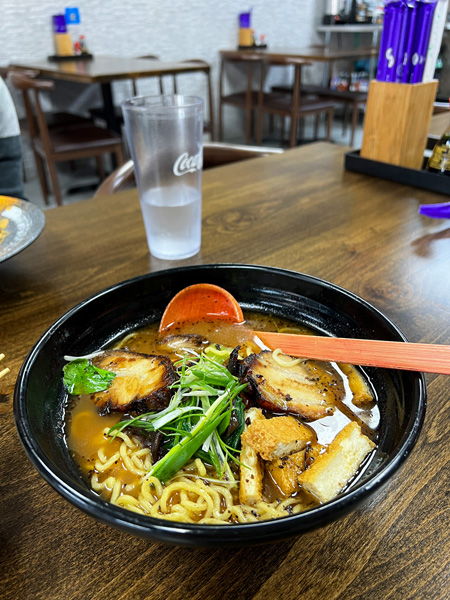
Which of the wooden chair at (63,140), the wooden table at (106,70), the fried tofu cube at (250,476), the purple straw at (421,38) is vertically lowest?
the wooden chair at (63,140)

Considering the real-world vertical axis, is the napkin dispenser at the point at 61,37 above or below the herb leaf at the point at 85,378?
above

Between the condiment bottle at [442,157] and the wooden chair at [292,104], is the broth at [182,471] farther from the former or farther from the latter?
the wooden chair at [292,104]

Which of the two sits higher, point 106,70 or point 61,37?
point 61,37

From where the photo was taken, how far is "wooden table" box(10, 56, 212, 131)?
3.57m

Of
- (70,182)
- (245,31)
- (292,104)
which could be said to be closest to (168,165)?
(292,104)

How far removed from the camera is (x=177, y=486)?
1.89 feet

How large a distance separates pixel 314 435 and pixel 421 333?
41 centimetres

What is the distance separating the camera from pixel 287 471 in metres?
0.59

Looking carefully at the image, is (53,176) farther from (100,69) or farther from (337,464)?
(337,464)

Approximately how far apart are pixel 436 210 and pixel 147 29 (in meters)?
5.22

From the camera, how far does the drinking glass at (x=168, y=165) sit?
3.42 feet

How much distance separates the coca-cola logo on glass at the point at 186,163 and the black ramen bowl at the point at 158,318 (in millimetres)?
336

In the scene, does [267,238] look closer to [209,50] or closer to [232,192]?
[232,192]

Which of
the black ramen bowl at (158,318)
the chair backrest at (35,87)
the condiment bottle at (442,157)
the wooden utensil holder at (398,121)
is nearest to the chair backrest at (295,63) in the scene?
the chair backrest at (35,87)
